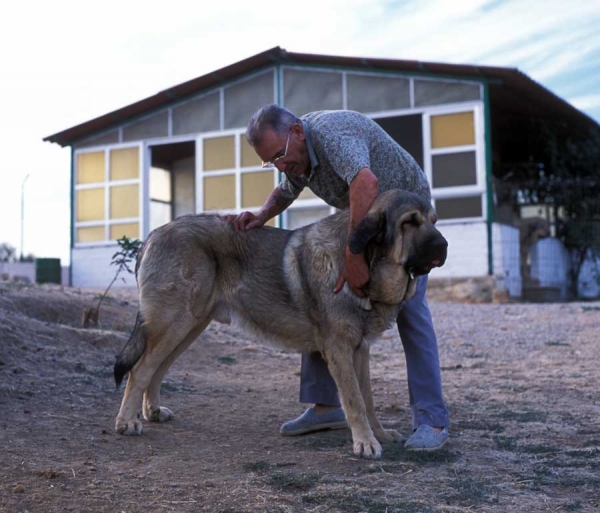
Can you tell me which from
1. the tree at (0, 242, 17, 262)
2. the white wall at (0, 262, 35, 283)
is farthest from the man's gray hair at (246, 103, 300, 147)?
the tree at (0, 242, 17, 262)

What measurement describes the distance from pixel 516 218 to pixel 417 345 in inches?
517

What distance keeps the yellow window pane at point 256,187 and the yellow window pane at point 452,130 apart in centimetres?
378

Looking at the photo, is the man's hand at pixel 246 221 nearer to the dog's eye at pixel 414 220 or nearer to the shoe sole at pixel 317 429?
the dog's eye at pixel 414 220

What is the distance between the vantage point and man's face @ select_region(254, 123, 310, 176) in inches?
155

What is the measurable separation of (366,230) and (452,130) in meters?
11.5

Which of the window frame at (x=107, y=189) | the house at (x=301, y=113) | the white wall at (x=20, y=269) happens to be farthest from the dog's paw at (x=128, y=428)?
the white wall at (x=20, y=269)

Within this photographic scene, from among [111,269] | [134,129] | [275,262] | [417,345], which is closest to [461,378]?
[417,345]

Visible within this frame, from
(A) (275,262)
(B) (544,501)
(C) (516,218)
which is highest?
(C) (516,218)

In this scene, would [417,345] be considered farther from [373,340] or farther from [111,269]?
[111,269]

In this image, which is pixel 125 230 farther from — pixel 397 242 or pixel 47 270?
pixel 397 242

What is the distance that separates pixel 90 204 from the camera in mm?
17984

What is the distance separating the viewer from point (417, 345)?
4086 mm

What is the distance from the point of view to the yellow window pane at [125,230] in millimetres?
17453

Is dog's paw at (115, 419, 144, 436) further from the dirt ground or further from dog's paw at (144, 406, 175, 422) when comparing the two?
dog's paw at (144, 406, 175, 422)
